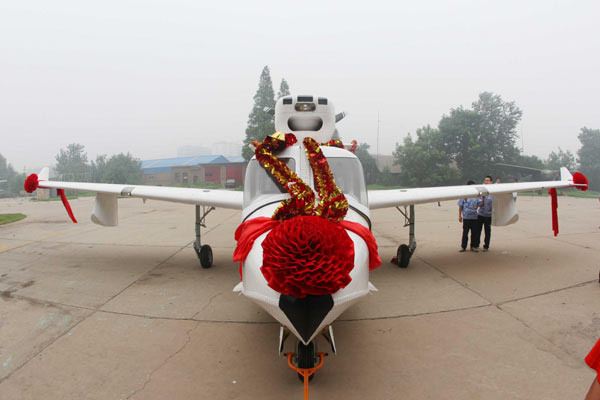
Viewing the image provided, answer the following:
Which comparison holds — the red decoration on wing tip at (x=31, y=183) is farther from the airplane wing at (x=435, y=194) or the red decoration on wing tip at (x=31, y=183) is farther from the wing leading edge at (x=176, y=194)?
the airplane wing at (x=435, y=194)

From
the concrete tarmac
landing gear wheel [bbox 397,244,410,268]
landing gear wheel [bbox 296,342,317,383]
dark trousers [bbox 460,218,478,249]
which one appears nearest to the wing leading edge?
the concrete tarmac

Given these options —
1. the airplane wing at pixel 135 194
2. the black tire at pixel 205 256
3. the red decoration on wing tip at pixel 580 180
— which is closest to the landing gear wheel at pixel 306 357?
the airplane wing at pixel 135 194

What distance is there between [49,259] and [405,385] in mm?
8254

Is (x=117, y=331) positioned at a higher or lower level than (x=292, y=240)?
lower

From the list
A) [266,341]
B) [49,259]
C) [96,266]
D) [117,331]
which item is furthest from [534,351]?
[49,259]

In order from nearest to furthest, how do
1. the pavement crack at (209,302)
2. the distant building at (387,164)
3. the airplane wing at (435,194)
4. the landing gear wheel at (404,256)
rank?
the pavement crack at (209,302), the airplane wing at (435,194), the landing gear wheel at (404,256), the distant building at (387,164)

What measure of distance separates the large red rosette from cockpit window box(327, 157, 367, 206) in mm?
1569

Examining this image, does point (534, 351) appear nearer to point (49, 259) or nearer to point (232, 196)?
point (232, 196)

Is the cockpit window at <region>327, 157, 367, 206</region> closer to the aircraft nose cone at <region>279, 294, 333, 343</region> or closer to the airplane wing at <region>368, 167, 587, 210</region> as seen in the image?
the aircraft nose cone at <region>279, 294, 333, 343</region>

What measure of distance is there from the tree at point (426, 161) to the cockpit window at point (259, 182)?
41634 millimetres

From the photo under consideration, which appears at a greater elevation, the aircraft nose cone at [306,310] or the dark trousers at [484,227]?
the aircraft nose cone at [306,310]

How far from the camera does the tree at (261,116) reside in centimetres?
3878

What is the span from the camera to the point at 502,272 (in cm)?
612

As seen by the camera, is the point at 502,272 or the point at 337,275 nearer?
the point at 337,275
